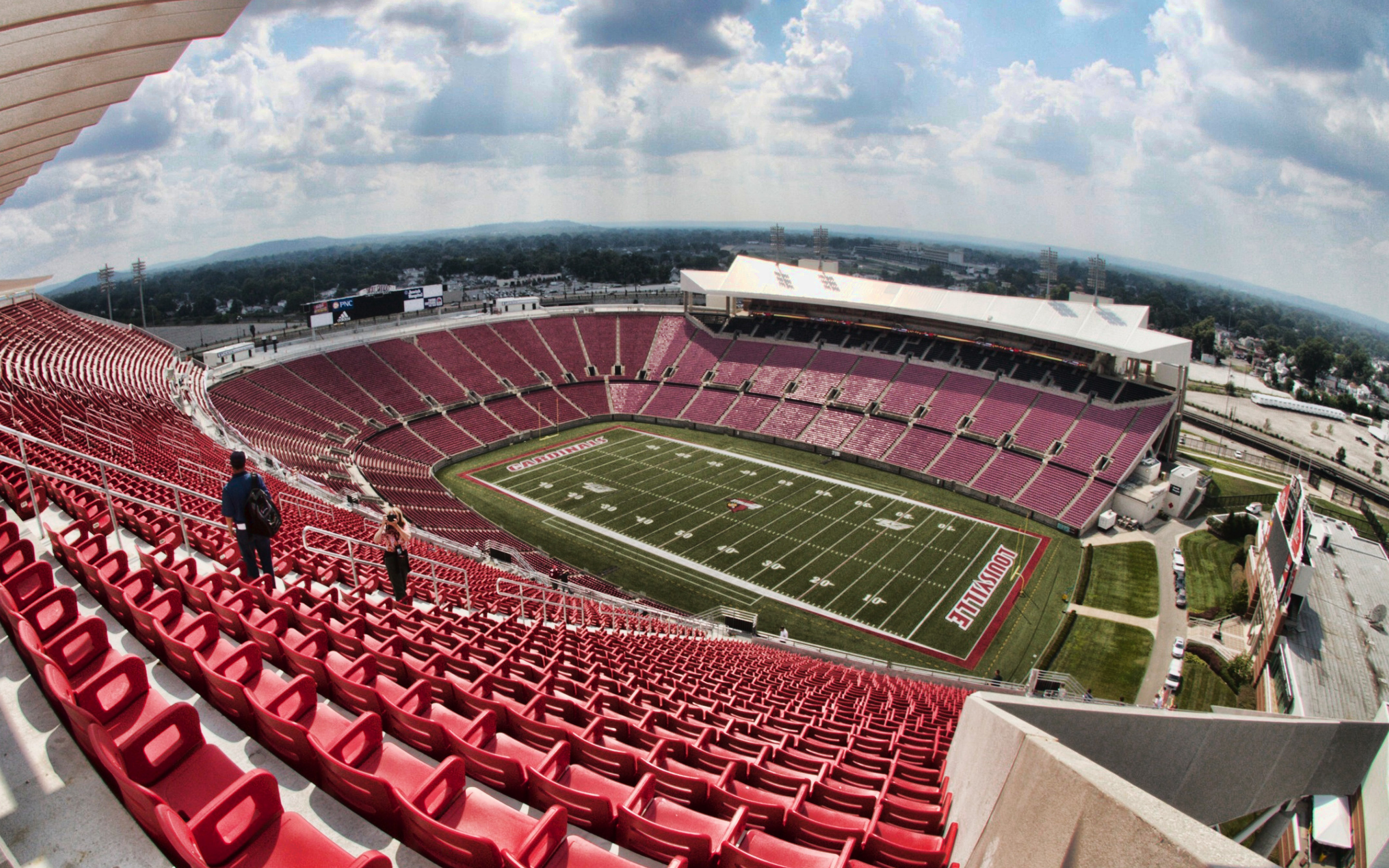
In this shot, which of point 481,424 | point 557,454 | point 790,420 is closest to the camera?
point 557,454

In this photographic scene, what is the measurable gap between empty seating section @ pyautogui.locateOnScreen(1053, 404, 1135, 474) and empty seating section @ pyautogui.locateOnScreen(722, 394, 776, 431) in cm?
1745

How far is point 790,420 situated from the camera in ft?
150

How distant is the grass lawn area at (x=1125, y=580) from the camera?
27.8 metres

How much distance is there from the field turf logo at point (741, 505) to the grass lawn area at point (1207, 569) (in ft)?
60.5

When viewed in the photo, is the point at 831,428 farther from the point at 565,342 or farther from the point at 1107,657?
the point at 565,342

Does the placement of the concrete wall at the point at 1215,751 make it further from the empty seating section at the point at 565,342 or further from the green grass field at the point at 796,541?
the empty seating section at the point at 565,342

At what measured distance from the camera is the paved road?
23469 millimetres

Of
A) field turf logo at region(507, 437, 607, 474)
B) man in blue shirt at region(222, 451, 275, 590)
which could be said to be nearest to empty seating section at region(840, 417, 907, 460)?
field turf logo at region(507, 437, 607, 474)

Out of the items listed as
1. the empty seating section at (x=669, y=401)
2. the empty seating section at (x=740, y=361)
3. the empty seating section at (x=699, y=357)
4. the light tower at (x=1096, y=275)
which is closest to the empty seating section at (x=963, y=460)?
the empty seating section at (x=740, y=361)

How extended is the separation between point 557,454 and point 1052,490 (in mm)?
27533

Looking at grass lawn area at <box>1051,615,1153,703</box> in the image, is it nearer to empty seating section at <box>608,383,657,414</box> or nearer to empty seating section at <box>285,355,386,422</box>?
empty seating section at <box>608,383,657,414</box>

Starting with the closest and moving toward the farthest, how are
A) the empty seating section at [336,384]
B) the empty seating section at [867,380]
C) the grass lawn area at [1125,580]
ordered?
the grass lawn area at [1125,580] → the empty seating section at [336,384] → the empty seating section at [867,380]

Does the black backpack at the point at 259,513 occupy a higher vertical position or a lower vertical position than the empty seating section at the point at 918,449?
higher

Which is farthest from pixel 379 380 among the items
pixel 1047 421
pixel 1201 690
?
pixel 1201 690
